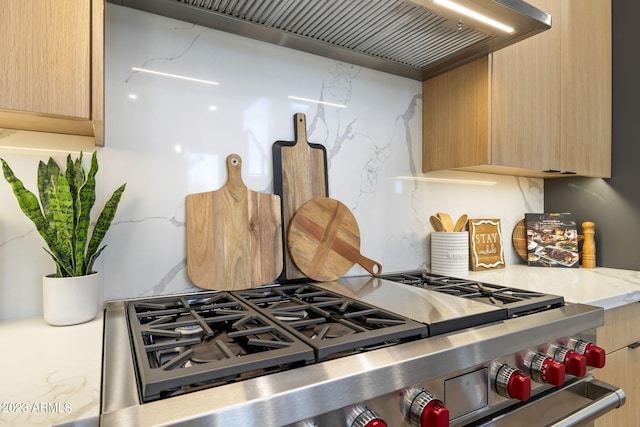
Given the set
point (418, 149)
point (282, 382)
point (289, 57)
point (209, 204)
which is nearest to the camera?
point (282, 382)

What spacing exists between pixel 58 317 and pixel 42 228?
0.65 feet

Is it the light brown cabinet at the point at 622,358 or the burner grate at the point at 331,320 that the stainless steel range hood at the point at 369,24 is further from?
the light brown cabinet at the point at 622,358

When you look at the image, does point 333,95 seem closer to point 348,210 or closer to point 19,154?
point 348,210

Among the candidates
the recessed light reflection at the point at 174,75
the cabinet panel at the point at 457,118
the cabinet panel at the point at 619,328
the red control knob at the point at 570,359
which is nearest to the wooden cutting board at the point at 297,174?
the recessed light reflection at the point at 174,75

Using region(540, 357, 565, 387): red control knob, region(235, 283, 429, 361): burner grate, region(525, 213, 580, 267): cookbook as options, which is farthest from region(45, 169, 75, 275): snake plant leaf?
region(525, 213, 580, 267): cookbook

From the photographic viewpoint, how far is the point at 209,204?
3.55 ft

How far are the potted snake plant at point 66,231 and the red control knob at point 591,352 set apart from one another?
1171mm

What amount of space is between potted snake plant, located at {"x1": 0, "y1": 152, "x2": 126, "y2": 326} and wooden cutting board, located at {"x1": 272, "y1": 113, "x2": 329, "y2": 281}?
20.0 inches

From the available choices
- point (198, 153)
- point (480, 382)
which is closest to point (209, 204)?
point (198, 153)

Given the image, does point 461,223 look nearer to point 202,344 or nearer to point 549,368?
point 549,368

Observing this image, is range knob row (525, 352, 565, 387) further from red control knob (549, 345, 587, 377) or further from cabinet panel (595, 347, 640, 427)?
cabinet panel (595, 347, 640, 427)

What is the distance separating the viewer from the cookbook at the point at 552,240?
181 centimetres

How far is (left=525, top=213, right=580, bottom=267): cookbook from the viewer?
5.94 feet

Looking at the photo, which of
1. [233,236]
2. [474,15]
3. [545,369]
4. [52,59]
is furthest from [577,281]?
[52,59]
